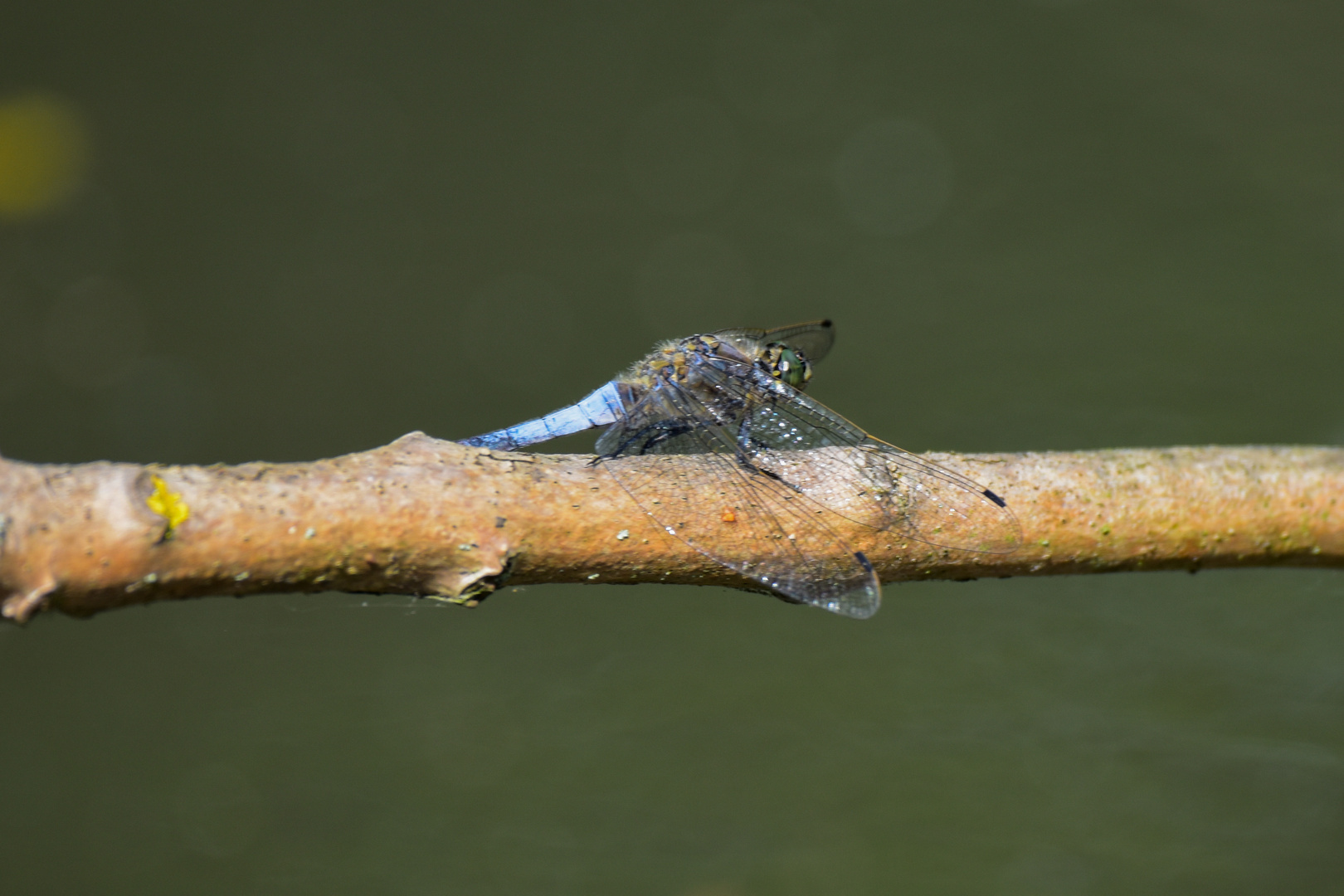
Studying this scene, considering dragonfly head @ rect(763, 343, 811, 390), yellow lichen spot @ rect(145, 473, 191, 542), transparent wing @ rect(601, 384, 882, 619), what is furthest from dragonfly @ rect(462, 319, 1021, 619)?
yellow lichen spot @ rect(145, 473, 191, 542)

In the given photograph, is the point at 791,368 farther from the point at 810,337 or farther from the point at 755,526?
the point at 755,526

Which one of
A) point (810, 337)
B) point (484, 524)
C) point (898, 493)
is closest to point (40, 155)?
A: point (810, 337)

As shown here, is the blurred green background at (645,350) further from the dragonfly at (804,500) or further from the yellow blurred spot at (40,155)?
the dragonfly at (804,500)

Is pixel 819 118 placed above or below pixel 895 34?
below

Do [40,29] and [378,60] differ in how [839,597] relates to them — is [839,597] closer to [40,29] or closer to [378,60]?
[378,60]

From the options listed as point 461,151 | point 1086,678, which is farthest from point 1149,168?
point 461,151

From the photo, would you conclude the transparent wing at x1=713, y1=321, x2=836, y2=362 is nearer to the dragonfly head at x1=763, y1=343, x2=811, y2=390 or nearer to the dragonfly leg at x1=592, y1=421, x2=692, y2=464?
the dragonfly head at x1=763, y1=343, x2=811, y2=390

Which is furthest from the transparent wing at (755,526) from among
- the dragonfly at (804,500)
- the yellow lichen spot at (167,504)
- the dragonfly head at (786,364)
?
the yellow lichen spot at (167,504)
